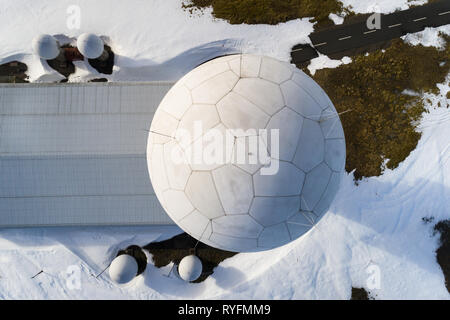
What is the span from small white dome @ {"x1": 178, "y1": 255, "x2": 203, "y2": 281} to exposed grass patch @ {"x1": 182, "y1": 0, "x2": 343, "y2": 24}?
1252 centimetres

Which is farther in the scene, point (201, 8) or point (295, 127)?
point (201, 8)

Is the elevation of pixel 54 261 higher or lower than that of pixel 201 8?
lower

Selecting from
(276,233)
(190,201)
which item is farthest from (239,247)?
(190,201)

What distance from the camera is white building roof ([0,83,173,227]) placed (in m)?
11.6

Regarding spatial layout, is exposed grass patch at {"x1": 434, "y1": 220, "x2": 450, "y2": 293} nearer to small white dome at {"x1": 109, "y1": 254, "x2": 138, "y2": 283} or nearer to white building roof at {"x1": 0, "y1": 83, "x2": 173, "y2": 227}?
white building roof at {"x1": 0, "y1": 83, "x2": 173, "y2": 227}

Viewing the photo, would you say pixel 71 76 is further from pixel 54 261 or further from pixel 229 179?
pixel 229 179

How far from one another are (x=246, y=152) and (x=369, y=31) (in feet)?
45.0

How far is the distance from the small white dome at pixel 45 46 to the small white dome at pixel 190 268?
39.5ft

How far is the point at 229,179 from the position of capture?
576 cm

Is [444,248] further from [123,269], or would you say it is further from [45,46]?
[45,46]

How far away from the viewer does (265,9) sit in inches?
573

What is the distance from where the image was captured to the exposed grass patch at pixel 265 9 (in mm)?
14492

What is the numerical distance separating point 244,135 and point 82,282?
43.1 feet

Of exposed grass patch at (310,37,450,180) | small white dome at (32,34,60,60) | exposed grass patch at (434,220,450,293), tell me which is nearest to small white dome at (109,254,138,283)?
small white dome at (32,34,60,60)
